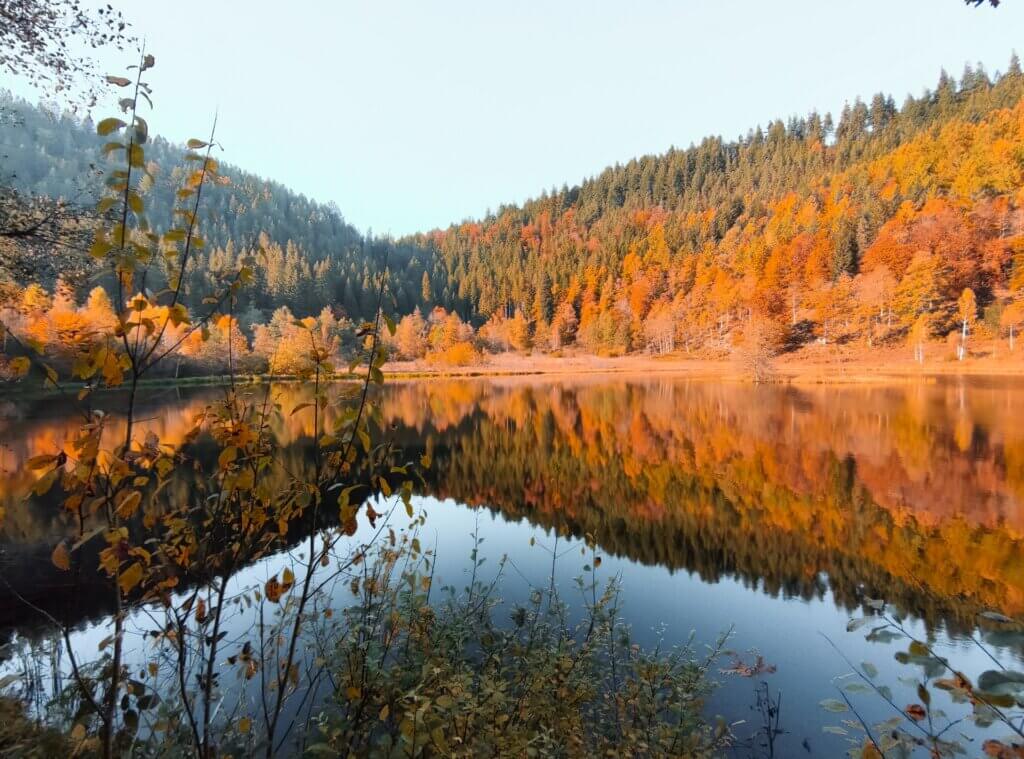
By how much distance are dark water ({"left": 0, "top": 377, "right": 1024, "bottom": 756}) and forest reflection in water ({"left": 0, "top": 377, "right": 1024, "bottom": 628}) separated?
6 cm

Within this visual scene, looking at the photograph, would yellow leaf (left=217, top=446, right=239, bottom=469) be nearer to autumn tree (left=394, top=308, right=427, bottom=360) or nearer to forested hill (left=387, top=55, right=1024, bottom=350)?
autumn tree (left=394, top=308, right=427, bottom=360)

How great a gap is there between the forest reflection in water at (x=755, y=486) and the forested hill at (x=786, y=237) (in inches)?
1902

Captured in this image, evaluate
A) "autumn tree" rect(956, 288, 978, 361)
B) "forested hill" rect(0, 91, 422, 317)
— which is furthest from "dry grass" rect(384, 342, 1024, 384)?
"forested hill" rect(0, 91, 422, 317)

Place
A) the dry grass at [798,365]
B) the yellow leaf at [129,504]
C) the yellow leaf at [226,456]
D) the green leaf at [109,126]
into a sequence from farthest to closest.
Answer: the dry grass at [798,365], the yellow leaf at [226,456], the yellow leaf at [129,504], the green leaf at [109,126]

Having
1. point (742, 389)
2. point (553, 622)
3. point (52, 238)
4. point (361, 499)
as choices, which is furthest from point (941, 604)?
point (742, 389)

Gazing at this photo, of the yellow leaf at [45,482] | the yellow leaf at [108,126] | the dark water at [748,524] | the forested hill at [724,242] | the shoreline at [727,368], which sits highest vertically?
the forested hill at [724,242]

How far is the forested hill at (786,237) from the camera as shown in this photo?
2657 inches

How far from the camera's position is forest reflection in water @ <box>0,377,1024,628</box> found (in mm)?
9055

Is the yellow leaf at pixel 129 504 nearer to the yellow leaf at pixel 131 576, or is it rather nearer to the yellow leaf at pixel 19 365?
the yellow leaf at pixel 131 576

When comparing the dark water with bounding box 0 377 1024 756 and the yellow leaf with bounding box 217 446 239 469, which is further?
the dark water with bounding box 0 377 1024 756

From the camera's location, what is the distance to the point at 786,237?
91375mm

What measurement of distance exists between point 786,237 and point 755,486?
93609 mm

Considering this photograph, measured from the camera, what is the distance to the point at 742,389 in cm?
4078

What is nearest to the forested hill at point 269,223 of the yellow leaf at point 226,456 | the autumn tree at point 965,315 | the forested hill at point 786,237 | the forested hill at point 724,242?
the forested hill at point 724,242
